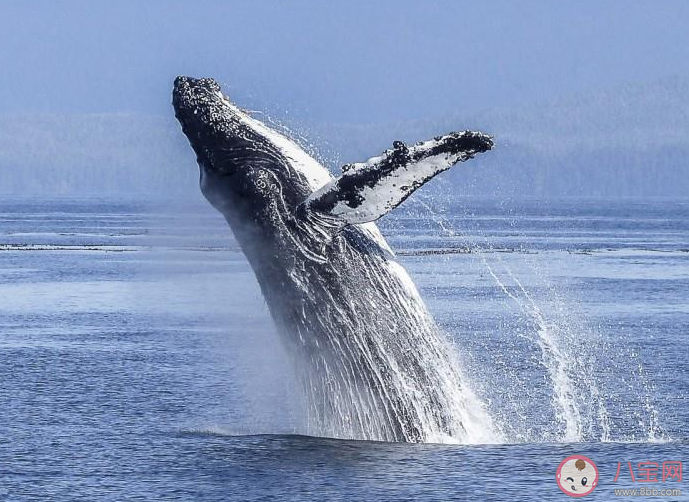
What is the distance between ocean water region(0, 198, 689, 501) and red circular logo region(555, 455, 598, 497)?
12 cm

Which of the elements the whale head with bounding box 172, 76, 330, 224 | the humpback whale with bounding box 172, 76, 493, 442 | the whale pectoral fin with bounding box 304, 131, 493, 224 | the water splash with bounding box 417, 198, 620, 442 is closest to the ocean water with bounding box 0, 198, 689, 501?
the water splash with bounding box 417, 198, 620, 442

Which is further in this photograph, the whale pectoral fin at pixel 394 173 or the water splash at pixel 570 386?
the water splash at pixel 570 386

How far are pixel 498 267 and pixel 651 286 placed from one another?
11.2 m

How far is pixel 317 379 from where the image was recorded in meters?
12.6

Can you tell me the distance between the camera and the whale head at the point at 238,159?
12484 mm

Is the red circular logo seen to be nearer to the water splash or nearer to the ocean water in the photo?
the ocean water

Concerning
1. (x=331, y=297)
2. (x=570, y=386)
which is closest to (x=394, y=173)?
(x=331, y=297)

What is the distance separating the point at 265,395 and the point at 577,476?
645cm

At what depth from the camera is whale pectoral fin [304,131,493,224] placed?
11164 millimetres

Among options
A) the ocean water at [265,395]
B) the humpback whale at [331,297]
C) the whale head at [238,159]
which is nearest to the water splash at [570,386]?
the ocean water at [265,395]

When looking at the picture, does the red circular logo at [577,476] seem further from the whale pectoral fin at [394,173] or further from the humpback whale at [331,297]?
the whale pectoral fin at [394,173]

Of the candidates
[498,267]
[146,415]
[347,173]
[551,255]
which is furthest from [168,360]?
[551,255]

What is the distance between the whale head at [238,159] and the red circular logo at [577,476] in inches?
143

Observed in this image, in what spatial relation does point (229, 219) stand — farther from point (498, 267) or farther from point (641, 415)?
point (498, 267)
